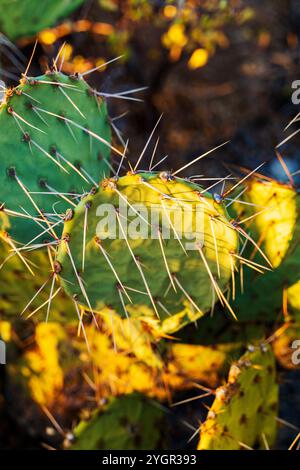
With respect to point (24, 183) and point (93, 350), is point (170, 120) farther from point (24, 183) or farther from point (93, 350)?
point (24, 183)

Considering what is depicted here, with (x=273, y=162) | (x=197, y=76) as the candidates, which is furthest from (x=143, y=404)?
(x=197, y=76)

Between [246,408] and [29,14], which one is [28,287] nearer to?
[246,408]

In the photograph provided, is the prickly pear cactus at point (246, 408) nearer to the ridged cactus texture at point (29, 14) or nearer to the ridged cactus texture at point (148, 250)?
the ridged cactus texture at point (148, 250)

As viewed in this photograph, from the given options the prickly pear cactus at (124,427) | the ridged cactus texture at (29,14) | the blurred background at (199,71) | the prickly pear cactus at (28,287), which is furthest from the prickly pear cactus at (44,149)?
the blurred background at (199,71)

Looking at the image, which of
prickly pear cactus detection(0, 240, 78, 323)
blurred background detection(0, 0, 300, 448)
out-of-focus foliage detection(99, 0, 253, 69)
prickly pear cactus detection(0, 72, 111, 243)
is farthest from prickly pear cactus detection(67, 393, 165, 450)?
out-of-focus foliage detection(99, 0, 253, 69)

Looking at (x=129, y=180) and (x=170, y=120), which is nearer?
(x=129, y=180)

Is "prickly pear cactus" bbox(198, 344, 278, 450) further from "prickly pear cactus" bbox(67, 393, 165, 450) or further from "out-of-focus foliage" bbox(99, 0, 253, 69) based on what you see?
"out-of-focus foliage" bbox(99, 0, 253, 69)

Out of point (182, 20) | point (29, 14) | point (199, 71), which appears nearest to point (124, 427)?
point (29, 14)
